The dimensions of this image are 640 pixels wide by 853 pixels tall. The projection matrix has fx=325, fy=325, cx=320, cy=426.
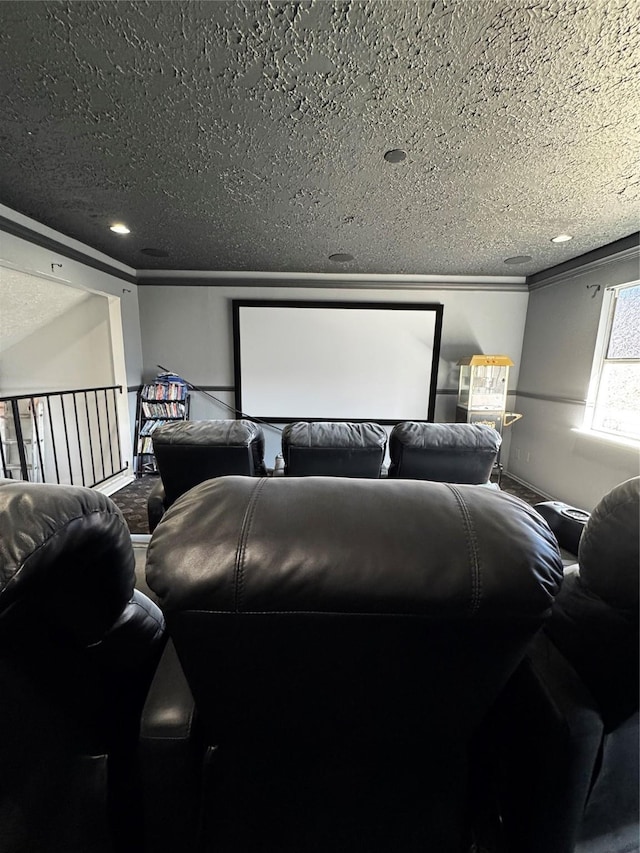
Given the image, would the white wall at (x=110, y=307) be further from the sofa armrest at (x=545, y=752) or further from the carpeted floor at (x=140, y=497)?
the sofa armrest at (x=545, y=752)

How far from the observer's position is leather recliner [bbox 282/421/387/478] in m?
1.68

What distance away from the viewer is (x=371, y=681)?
1.81ft

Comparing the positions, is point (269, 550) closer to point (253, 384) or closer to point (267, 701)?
point (267, 701)

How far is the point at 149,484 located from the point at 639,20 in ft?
15.2

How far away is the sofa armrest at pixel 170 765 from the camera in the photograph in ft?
2.01

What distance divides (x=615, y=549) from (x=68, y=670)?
100cm

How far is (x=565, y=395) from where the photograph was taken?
3.49 metres

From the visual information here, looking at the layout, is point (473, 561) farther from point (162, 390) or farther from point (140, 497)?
point (162, 390)

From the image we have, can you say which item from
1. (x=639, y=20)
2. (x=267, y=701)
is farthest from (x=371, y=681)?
(x=639, y=20)

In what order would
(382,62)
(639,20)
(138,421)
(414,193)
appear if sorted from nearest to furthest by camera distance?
(639,20)
(382,62)
(414,193)
(138,421)

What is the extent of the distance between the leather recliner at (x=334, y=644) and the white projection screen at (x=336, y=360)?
388 centimetres

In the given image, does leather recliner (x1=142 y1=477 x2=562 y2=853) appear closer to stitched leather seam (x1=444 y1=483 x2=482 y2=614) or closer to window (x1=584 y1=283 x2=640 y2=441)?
stitched leather seam (x1=444 y1=483 x2=482 y2=614)

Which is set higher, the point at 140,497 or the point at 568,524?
the point at 568,524

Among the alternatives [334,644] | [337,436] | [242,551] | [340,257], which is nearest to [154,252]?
[340,257]
